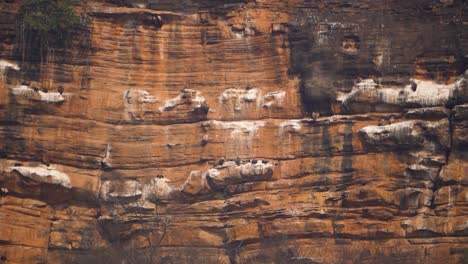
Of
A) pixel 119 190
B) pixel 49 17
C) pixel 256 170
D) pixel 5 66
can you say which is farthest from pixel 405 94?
pixel 5 66

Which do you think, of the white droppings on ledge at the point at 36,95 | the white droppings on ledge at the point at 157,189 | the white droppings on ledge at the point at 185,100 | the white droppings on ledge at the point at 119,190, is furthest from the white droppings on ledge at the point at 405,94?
the white droppings on ledge at the point at 36,95

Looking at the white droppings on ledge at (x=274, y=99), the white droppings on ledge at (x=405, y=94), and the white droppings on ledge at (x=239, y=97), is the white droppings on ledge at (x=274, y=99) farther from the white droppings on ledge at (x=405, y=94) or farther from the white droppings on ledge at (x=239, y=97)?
the white droppings on ledge at (x=405, y=94)

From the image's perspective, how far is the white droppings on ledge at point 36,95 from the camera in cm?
4041

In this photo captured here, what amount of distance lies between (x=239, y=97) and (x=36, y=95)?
7120 mm

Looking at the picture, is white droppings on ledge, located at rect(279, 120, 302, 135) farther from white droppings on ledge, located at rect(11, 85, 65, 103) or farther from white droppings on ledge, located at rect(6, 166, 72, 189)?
white droppings on ledge, located at rect(11, 85, 65, 103)

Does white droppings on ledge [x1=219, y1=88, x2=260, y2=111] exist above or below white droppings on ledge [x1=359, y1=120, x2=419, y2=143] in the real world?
above

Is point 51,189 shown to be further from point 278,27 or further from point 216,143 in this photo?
point 278,27

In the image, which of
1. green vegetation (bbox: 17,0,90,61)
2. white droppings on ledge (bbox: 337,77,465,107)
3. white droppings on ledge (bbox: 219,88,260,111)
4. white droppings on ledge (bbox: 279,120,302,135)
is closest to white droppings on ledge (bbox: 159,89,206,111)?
white droppings on ledge (bbox: 219,88,260,111)

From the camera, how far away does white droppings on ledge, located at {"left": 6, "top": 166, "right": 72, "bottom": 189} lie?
1560 inches

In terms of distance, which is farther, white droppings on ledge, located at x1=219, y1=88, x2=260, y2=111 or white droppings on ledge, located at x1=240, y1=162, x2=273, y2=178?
white droppings on ledge, located at x1=219, y1=88, x2=260, y2=111

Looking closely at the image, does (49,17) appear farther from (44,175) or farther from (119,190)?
(119,190)

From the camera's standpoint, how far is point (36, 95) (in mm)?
40531

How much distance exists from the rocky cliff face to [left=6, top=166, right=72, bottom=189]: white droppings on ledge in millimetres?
71

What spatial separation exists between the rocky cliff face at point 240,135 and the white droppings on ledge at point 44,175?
71 millimetres
